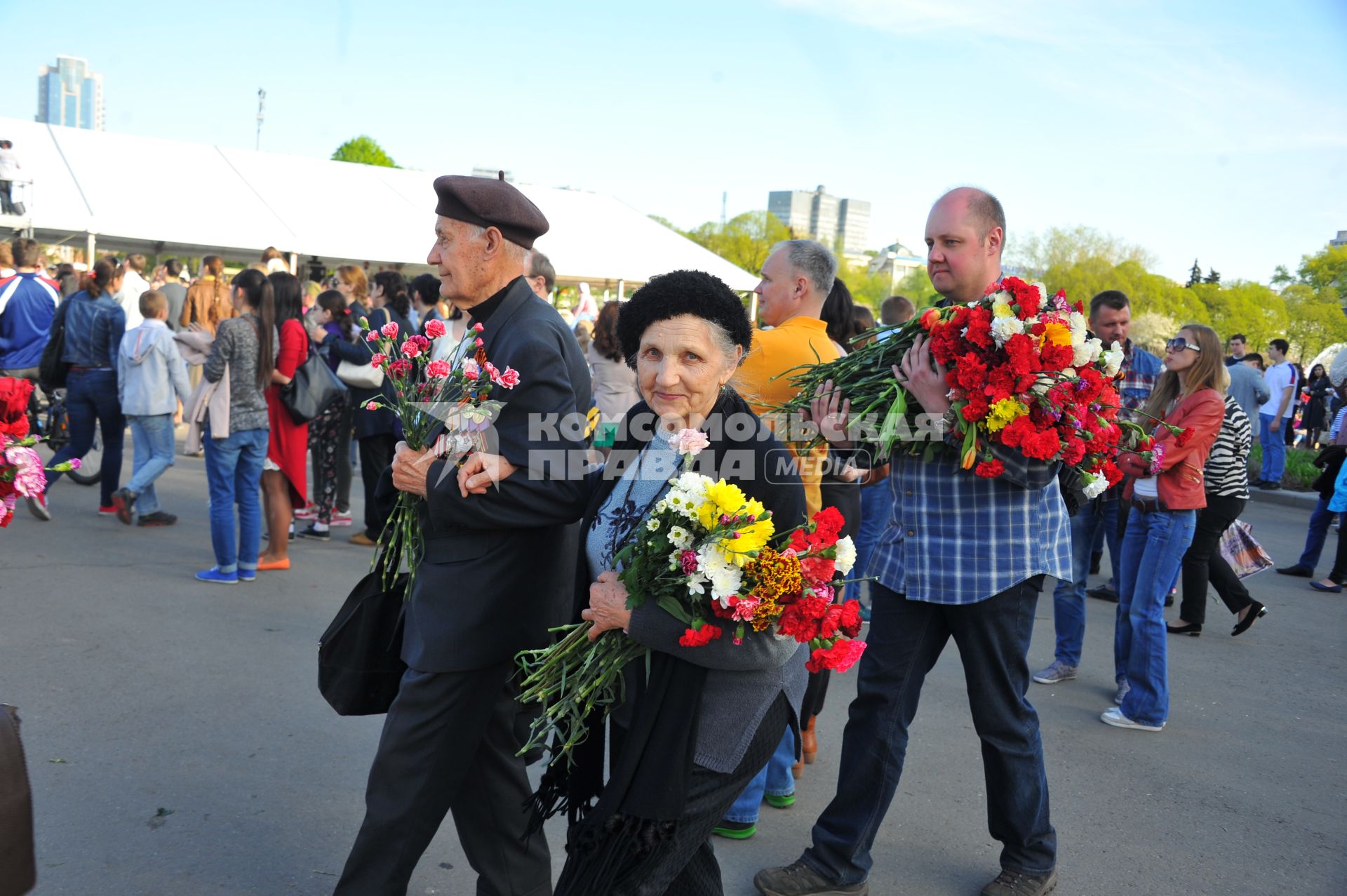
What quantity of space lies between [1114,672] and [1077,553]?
30.2 inches

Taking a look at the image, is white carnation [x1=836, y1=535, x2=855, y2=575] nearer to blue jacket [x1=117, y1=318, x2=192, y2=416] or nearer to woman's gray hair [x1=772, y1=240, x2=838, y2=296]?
woman's gray hair [x1=772, y1=240, x2=838, y2=296]

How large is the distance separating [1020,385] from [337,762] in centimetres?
329

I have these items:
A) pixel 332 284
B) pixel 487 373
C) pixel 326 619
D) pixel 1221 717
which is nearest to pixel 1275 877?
pixel 1221 717

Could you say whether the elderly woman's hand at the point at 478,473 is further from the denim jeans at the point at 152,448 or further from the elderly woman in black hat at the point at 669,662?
the denim jeans at the point at 152,448

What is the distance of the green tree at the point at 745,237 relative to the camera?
55.8m

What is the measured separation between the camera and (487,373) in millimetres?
2768

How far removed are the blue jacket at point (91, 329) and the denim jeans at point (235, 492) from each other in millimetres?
2679

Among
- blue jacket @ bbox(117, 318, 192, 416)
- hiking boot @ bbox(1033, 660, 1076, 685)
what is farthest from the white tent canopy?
hiking boot @ bbox(1033, 660, 1076, 685)

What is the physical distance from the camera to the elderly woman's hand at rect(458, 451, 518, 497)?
270 cm

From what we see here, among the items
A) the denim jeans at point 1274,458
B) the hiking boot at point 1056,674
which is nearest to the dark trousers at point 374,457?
the hiking boot at point 1056,674

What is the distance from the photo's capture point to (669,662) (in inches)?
96.4

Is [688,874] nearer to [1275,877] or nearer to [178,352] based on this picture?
[1275,877]

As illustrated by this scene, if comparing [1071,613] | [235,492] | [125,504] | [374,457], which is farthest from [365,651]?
[125,504]

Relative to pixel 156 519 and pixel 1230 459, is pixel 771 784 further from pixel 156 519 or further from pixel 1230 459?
pixel 156 519
